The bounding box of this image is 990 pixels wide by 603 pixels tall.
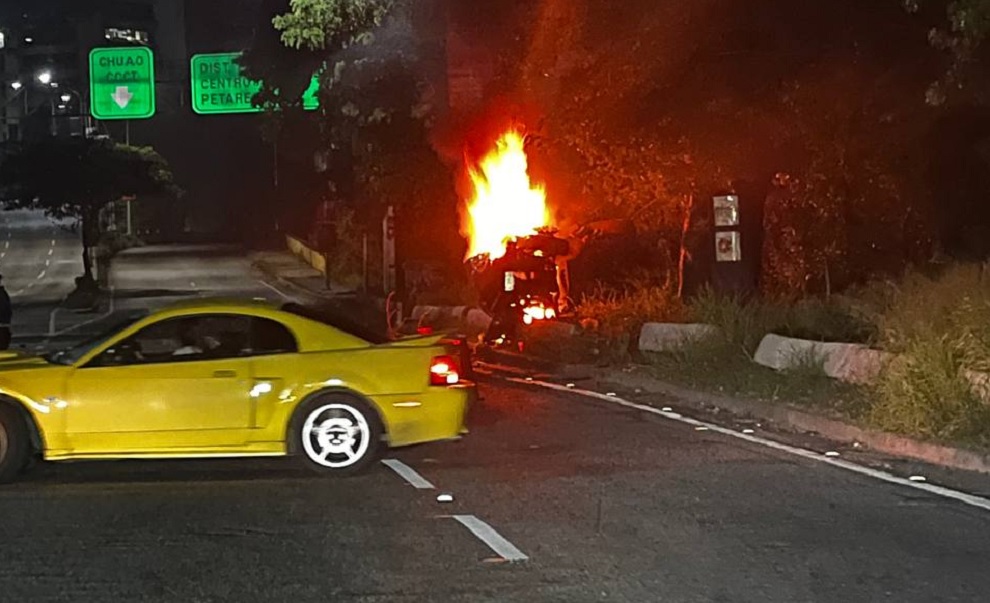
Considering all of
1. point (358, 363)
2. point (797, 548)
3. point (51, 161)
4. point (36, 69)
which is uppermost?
point (36, 69)

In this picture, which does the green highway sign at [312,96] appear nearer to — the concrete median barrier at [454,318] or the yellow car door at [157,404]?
the concrete median barrier at [454,318]

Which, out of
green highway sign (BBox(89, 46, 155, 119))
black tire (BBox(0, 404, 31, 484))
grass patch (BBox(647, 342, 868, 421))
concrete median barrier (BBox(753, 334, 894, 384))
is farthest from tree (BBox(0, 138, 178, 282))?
black tire (BBox(0, 404, 31, 484))

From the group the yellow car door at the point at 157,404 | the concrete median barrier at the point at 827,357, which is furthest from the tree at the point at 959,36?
Answer: the yellow car door at the point at 157,404

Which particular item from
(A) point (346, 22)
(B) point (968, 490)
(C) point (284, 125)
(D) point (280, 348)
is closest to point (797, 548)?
(B) point (968, 490)

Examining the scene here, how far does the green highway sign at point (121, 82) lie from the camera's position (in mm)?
35281

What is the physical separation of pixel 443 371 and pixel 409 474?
2.72 ft

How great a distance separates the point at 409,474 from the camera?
37.6 ft

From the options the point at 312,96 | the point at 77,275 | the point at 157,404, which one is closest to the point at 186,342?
the point at 157,404

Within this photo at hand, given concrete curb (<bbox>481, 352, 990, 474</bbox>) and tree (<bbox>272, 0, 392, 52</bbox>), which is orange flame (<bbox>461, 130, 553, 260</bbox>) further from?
concrete curb (<bbox>481, 352, 990, 474</bbox>)

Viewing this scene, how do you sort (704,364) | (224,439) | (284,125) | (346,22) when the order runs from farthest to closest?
1. (284,125)
2. (346,22)
3. (704,364)
4. (224,439)

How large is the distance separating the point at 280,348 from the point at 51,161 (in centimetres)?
4382

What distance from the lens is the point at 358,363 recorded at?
11336 millimetres

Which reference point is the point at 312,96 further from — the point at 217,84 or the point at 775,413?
the point at 775,413

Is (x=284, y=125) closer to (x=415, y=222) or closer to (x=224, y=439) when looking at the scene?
(x=415, y=222)
